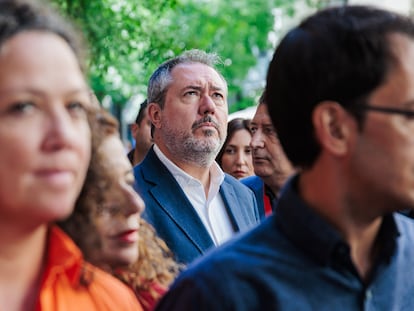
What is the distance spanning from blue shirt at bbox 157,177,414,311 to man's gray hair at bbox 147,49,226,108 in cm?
330

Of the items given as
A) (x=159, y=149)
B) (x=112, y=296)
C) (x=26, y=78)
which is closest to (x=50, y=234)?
(x=112, y=296)

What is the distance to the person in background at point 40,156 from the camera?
86.5 inches

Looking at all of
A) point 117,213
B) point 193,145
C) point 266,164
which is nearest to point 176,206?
point 193,145

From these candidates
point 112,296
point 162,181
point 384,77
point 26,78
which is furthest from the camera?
Answer: point 162,181

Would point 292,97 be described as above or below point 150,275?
above

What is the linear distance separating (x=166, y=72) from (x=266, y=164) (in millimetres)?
968

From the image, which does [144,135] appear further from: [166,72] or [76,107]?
[76,107]

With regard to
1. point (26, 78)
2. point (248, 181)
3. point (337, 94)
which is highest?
point (26, 78)

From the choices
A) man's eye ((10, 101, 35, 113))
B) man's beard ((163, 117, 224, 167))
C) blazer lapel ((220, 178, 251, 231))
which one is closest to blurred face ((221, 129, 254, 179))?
man's beard ((163, 117, 224, 167))

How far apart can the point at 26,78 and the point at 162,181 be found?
9.20 ft

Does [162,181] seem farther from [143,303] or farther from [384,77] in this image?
[384,77]

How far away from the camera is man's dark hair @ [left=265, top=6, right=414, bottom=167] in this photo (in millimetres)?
2434

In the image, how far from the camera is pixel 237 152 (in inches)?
324

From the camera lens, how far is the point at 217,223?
16.8 ft
